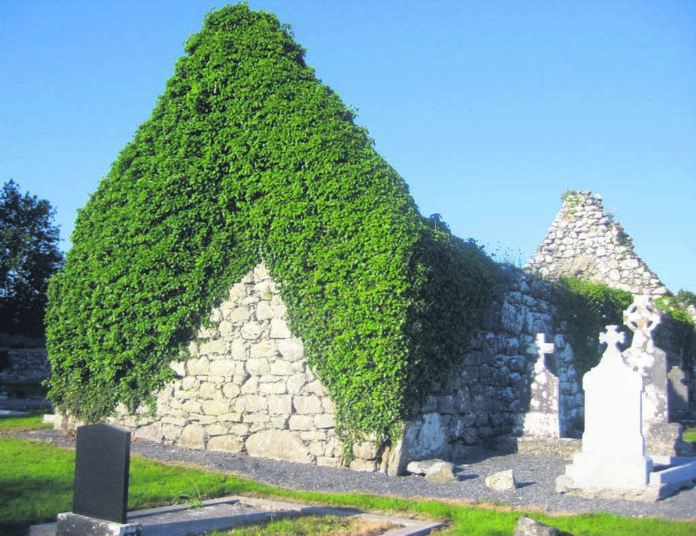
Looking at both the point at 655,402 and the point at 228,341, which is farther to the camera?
the point at 655,402

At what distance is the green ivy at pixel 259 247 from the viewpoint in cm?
1066

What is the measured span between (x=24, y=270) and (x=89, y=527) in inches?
1401

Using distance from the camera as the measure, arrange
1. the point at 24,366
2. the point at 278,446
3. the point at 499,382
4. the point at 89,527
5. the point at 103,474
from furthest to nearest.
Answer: the point at 24,366 → the point at 499,382 → the point at 278,446 → the point at 103,474 → the point at 89,527

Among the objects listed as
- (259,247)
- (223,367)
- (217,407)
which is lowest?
(217,407)

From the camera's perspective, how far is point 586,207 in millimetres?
22984

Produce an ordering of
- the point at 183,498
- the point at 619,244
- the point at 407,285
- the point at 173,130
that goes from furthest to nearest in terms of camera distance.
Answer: the point at 619,244 < the point at 173,130 < the point at 407,285 < the point at 183,498

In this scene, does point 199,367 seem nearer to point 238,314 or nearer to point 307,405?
point 238,314

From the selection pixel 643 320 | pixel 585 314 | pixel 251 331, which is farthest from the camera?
pixel 585 314

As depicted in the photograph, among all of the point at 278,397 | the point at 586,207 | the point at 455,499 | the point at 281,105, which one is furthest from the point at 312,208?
the point at 586,207

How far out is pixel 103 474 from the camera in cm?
573

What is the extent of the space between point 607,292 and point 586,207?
627cm

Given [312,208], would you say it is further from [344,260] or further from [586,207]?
[586,207]

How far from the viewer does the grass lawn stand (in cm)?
683

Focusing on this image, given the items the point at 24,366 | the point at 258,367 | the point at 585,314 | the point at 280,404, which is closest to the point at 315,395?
the point at 280,404
